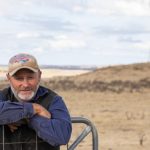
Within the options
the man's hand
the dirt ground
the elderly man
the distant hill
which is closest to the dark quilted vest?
the elderly man

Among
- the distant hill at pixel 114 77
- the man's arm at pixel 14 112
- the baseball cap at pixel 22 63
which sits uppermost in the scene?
the baseball cap at pixel 22 63

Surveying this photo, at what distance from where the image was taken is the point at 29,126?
3.74 metres

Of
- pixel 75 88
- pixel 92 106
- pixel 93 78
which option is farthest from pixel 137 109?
pixel 93 78

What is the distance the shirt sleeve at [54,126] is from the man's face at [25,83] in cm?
16

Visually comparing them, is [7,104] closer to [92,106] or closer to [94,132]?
[94,132]

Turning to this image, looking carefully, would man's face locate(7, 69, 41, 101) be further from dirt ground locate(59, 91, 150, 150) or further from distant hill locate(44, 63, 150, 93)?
distant hill locate(44, 63, 150, 93)

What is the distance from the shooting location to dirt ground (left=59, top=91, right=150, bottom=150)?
43.3 feet

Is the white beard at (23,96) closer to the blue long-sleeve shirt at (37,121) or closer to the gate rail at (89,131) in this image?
the blue long-sleeve shirt at (37,121)

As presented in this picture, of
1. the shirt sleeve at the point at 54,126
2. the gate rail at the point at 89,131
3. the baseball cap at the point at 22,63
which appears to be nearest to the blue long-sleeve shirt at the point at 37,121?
the shirt sleeve at the point at 54,126

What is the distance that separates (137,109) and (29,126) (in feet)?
61.2

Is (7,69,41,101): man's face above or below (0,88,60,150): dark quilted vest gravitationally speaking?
above

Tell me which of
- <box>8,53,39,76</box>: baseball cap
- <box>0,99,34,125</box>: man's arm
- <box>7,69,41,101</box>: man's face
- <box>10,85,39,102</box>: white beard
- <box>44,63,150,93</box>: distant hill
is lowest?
<box>44,63,150,93</box>: distant hill

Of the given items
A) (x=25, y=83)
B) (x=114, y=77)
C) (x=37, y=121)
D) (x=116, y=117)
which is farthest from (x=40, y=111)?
(x=114, y=77)

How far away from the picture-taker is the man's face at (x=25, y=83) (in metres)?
3.79
